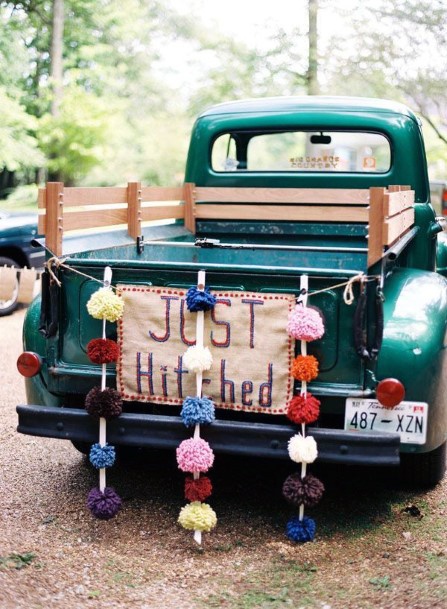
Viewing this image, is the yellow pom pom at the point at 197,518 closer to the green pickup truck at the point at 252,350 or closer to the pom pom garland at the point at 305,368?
the green pickup truck at the point at 252,350

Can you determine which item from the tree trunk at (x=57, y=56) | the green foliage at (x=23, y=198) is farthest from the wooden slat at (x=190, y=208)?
the green foliage at (x=23, y=198)

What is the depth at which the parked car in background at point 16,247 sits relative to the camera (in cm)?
952

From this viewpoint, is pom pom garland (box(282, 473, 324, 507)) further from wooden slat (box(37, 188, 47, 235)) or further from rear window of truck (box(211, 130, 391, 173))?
rear window of truck (box(211, 130, 391, 173))

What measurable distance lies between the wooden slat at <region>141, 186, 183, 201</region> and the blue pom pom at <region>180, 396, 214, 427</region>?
6.88 feet

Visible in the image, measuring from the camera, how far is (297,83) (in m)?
15.9

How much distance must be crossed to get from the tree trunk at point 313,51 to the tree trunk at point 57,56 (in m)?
11.3

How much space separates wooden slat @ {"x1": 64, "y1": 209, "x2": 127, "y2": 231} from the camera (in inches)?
157

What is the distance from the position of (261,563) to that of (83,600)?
0.76 m

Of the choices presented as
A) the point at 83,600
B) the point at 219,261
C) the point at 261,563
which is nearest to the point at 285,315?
the point at 261,563

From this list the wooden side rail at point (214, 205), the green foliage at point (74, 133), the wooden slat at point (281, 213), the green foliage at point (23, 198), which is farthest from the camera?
the green foliage at point (23, 198)

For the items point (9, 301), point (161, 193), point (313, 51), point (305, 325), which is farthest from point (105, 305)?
point (313, 51)

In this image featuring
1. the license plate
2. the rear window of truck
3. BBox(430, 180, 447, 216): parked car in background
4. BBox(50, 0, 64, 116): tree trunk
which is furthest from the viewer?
BBox(50, 0, 64, 116): tree trunk

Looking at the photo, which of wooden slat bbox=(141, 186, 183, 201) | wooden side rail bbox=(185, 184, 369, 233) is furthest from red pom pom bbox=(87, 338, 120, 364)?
wooden side rail bbox=(185, 184, 369, 233)

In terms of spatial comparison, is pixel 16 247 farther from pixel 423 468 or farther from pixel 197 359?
pixel 423 468
